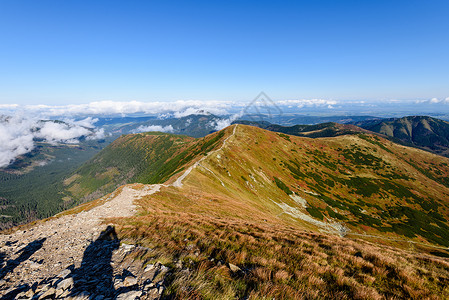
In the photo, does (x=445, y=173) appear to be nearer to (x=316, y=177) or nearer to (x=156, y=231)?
(x=316, y=177)

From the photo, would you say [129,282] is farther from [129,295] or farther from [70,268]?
[70,268]

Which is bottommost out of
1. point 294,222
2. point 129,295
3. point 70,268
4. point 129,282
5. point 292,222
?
point 294,222

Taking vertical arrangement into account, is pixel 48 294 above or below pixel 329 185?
above

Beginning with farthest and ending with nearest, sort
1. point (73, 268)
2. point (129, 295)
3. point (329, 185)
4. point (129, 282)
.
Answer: point (329, 185) → point (73, 268) → point (129, 282) → point (129, 295)

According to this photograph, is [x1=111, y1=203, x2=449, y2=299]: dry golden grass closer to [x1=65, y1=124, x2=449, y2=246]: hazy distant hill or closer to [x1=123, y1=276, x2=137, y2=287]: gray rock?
[x1=123, y1=276, x2=137, y2=287]: gray rock

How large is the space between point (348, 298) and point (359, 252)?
7.26 metres

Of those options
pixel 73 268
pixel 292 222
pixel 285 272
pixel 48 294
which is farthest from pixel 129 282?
pixel 292 222

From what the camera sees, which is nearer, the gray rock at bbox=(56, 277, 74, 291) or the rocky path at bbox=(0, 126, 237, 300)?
the rocky path at bbox=(0, 126, 237, 300)

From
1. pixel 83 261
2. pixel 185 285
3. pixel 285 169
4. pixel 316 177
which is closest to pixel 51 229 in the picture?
pixel 83 261

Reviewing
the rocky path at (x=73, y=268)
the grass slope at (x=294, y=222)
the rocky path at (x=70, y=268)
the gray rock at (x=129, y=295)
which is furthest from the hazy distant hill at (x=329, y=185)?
the gray rock at (x=129, y=295)

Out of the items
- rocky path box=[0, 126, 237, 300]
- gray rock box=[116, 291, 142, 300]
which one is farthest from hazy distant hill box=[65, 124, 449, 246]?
gray rock box=[116, 291, 142, 300]

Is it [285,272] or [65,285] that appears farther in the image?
[285,272]

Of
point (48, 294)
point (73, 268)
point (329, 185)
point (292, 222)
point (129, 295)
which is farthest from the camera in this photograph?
point (329, 185)

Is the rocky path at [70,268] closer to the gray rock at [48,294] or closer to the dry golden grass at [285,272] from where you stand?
the gray rock at [48,294]
